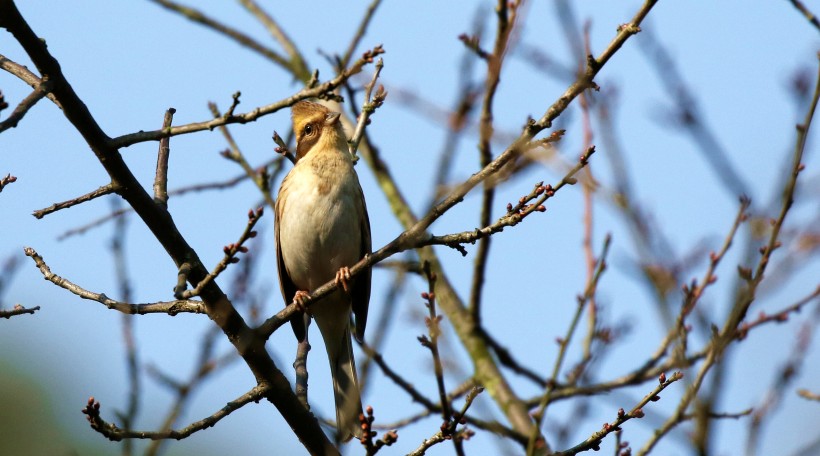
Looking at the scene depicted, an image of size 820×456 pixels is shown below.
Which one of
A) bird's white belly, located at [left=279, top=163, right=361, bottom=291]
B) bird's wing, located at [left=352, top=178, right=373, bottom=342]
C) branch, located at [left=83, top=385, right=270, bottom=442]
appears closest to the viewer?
branch, located at [left=83, top=385, right=270, bottom=442]

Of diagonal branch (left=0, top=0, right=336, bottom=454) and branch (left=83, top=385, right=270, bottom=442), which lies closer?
diagonal branch (left=0, top=0, right=336, bottom=454)

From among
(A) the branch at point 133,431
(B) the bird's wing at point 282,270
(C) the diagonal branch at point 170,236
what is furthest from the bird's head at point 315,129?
(A) the branch at point 133,431

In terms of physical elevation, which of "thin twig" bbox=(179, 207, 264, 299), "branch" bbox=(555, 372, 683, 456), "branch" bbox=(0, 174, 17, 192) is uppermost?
"branch" bbox=(0, 174, 17, 192)

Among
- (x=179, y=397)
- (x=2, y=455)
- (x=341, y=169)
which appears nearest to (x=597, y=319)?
(x=341, y=169)

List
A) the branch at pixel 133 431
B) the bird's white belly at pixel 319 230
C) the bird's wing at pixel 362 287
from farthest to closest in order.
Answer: the bird's wing at pixel 362 287, the bird's white belly at pixel 319 230, the branch at pixel 133 431

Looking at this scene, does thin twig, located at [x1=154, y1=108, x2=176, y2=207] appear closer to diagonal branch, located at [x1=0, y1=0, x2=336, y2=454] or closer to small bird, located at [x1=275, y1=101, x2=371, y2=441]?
diagonal branch, located at [x1=0, y1=0, x2=336, y2=454]

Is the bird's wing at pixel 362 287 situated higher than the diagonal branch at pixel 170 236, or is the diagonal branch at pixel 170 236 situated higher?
the bird's wing at pixel 362 287

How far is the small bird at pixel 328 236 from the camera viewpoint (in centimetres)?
730

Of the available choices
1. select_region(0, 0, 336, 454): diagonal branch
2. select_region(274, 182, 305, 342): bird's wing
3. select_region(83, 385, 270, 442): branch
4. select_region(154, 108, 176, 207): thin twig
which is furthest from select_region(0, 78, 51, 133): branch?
select_region(274, 182, 305, 342): bird's wing

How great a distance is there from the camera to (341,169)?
740 centimetres

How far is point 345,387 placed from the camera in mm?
7203

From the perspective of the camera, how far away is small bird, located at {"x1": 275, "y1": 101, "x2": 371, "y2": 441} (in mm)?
7297

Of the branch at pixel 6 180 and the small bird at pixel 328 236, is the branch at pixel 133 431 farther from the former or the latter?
the small bird at pixel 328 236

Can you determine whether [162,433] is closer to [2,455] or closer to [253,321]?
[253,321]
